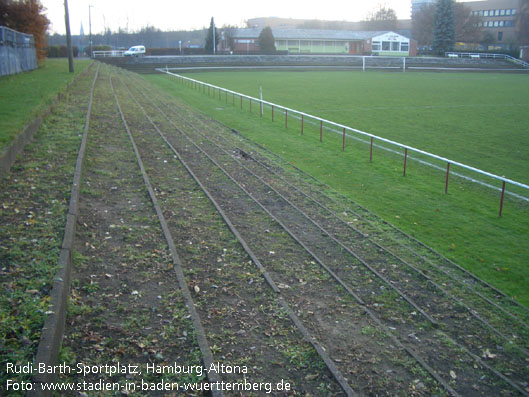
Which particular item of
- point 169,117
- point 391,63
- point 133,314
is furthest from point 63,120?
point 391,63

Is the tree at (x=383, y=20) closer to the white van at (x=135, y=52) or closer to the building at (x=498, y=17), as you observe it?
the building at (x=498, y=17)

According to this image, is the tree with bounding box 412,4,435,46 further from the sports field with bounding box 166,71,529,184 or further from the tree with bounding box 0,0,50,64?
the tree with bounding box 0,0,50,64

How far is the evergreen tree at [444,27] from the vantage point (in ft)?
272

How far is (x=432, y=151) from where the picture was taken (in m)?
16.6

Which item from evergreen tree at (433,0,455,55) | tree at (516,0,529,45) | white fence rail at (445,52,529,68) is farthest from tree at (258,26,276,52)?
tree at (516,0,529,45)

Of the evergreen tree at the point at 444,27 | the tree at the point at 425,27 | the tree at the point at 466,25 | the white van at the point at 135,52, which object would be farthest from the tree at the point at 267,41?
the tree at the point at 425,27

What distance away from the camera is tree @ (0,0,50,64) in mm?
34250

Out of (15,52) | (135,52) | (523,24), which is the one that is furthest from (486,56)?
(15,52)

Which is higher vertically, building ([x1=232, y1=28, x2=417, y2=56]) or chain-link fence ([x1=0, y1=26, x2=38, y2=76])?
building ([x1=232, y1=28, x2=417, y2=56])

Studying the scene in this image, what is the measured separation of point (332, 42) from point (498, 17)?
136 feet

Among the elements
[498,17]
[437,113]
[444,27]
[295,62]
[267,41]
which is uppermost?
[498,17]

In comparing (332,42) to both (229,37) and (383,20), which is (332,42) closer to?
(229,37)

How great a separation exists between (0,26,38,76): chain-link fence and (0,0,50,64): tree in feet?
5.93

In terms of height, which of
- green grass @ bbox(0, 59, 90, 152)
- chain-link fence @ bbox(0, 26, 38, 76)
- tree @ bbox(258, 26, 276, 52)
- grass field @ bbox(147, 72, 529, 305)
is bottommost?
grass field @ bbox(147, 72, 529, 305)
